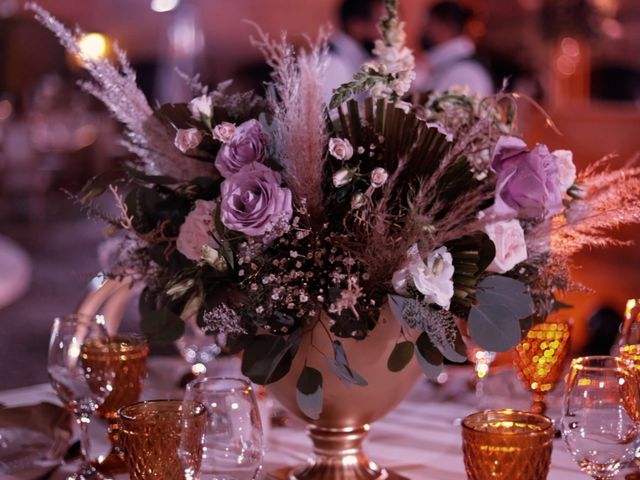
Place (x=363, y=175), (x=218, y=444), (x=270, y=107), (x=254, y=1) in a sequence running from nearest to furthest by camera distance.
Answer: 1. (x=218, y=444)
2. (x=363, y=175)
3. (x=270, y=107)
4. (x=254, y=1)

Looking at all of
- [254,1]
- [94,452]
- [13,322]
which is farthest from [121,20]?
[94,452]

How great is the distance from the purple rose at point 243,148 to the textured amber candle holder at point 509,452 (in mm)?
390

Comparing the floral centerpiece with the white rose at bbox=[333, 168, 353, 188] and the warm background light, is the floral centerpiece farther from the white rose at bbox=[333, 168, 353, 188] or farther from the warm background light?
the warm background light

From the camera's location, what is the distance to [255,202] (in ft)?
3.67

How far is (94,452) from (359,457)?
377 millimetres

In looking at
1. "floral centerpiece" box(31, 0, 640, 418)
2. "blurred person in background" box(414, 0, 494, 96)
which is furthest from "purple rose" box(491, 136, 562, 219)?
"blurred person in background" box(414, 0, 494, 96)

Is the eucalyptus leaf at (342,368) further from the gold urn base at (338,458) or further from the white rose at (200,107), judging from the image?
the white rose at (200,107)

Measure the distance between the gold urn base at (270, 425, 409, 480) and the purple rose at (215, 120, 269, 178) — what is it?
1.20ft

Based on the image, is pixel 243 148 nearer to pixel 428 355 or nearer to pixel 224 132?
pixel 224 132

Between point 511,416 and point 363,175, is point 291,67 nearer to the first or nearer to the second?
point 363,175

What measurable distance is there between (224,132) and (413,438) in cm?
61

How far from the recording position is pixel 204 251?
113 centimetres

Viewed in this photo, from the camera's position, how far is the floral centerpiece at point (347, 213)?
1116 mm

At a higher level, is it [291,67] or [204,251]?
[291,67]
